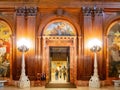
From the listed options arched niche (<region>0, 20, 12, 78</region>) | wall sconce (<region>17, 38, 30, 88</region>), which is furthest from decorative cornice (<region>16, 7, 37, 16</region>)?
wall sconce (<region>17, 38, 30, 88</region>)

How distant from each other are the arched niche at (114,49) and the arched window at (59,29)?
264 centimetres

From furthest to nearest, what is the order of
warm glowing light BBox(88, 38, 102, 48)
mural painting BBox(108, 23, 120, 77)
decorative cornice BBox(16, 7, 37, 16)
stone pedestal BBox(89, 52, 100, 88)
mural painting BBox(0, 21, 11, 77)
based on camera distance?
mural painting BBox(108, 23, 120, 77)
mural painting BBox(0, 21, 11, 77)
decorative cornice BBox(16, 7, 37, 16)
warm glowing light BBox(88, 38, 102, 48)
stone pedestal BBox(89, 52, 100, 88)

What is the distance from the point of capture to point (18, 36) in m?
21.4

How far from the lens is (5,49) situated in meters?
22.1

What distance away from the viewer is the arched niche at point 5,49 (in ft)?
72.3

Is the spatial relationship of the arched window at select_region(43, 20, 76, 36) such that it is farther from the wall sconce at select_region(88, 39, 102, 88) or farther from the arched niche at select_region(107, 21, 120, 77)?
the arched niche at select_region(107, 21, 120, 77)

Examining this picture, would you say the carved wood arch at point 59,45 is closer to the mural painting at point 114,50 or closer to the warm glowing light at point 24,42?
the warm glowing light at point 24,42

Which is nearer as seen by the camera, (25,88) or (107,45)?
(25,88)

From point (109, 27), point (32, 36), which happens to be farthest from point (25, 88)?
point (109, 27)

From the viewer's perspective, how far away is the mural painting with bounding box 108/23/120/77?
22172mm

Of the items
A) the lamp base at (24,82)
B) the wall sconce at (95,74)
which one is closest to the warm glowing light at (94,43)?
the wall sconce at (95,74)

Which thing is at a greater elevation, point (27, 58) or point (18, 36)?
point (18, 36)

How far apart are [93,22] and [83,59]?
258 centimetres

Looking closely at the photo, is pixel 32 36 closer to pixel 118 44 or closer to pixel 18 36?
pixel 18 36
